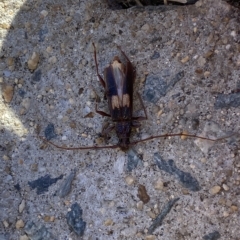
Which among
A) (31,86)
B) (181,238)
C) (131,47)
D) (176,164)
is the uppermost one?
(131,47)

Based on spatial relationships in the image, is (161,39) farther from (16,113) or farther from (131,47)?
(16,113)

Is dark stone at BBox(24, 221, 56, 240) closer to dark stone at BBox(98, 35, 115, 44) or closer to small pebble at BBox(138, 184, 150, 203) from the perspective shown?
small pebble at BBox(138, 184, 150, 203)

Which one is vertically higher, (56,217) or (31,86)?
(31,86)

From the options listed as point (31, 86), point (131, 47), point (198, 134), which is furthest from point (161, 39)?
point (31, 86)

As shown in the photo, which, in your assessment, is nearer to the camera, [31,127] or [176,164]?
[176,164]

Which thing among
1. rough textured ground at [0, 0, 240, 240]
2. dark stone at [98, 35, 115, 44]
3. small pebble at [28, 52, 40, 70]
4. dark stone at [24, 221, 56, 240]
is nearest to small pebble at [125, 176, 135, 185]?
rough textured ground at [0, 0, 240, 240]

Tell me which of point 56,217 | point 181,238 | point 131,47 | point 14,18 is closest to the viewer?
point 181,238
